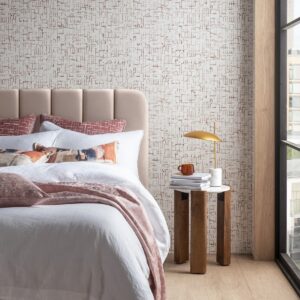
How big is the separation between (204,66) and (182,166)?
85cm

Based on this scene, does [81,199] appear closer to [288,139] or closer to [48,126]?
[48,126]

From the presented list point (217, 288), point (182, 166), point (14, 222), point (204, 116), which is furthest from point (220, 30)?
point (14, 222)

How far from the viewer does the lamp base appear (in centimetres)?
448

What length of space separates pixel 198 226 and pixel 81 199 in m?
1.49

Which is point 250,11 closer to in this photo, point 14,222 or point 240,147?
point 240,147

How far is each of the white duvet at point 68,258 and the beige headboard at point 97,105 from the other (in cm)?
203

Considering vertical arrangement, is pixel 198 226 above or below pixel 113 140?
below

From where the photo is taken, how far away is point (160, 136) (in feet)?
15.9

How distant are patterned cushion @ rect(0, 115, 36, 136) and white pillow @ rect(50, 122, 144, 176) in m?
0.29

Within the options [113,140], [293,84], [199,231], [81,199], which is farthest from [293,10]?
[81,199]

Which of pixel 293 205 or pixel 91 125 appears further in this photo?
pixel 91 125

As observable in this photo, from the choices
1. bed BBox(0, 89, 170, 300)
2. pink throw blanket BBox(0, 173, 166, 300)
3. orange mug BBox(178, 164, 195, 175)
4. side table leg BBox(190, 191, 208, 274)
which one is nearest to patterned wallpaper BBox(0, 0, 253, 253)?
orange mug BBox(178, 164, 195, 175)

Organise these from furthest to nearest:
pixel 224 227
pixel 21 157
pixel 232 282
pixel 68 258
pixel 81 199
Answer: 1. pixel 224 227
2. pixel 232 282
3. pixel 21 157
4. pixel 81 199
5. pixel 68 258

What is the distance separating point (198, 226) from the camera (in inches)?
168
